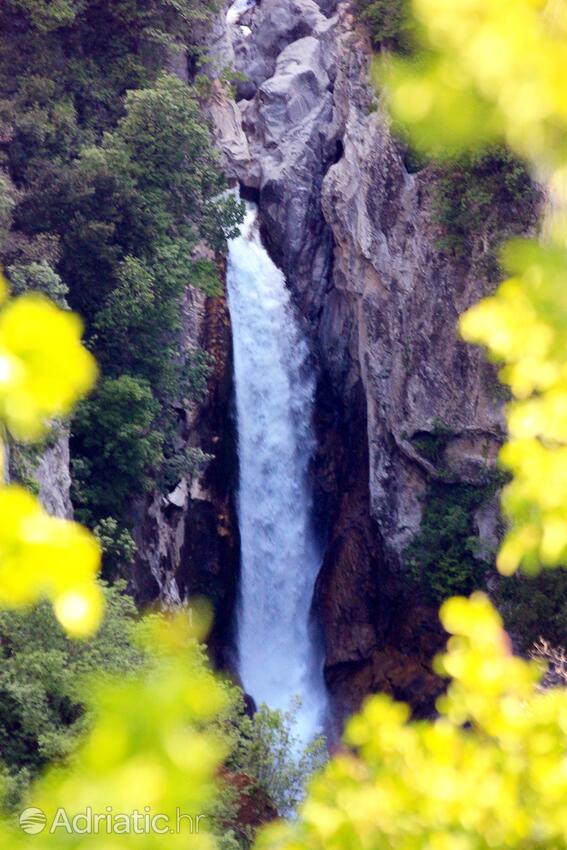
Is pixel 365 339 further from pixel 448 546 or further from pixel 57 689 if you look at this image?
pixel 57 689

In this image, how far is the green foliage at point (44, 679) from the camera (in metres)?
6.20

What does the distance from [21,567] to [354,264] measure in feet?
42.0

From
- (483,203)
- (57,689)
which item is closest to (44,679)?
(57,689)

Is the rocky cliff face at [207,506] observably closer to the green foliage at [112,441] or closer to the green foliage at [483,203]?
the green foliage at [112,441]

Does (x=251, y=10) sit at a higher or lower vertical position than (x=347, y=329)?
higher

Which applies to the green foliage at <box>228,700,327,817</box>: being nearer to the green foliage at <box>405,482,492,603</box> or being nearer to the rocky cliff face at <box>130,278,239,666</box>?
the rocky cliff face at <box>130,278,239,666</box>

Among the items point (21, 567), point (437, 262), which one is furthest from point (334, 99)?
point (21, 567)

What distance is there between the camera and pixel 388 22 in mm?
12125

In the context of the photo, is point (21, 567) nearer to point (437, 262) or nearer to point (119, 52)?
point (437, 262)

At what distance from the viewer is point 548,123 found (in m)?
1.92

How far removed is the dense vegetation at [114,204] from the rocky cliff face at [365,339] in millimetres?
2652

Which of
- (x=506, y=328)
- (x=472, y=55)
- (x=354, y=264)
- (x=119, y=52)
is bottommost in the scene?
(x=506, y=328)

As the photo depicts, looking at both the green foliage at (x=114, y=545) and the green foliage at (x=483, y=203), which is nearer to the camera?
the green foliage at (x=114, y=545)

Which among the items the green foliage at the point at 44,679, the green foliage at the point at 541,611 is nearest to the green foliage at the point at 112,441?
the green foliage at the point at 44,679
